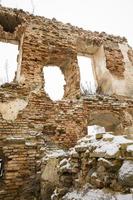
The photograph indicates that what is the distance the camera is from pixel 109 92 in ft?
23.6

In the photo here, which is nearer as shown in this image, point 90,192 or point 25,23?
point 90,192

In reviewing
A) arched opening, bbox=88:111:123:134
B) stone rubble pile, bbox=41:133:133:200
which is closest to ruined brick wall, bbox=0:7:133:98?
arched opening, bbox=88:111:123:134

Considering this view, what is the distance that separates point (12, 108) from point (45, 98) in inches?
35.0

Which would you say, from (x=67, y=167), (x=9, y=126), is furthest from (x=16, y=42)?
(x=67, y=167)

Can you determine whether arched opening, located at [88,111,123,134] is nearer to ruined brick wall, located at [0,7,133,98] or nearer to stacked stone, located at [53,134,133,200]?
ruined brick wall, located at [0,7,133,98]

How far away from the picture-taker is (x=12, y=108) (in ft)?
17.1

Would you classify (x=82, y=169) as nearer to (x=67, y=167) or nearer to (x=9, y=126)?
(x=67, y=167)

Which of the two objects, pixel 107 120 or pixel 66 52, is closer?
pixel 66 52

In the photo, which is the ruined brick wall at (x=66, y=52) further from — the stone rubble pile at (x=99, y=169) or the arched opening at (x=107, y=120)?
the stone rubble pile at (x=99, y=169)

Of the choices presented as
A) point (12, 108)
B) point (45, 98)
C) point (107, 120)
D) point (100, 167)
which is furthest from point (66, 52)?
point (100, 167)

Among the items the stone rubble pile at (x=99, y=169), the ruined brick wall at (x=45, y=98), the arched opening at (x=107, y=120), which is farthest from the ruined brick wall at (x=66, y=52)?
the stone rubble pile at (x=99, y=169)

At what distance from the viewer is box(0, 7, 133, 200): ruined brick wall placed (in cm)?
457

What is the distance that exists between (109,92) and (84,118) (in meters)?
1.59

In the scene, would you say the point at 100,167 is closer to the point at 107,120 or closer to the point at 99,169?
the point at 99,169
